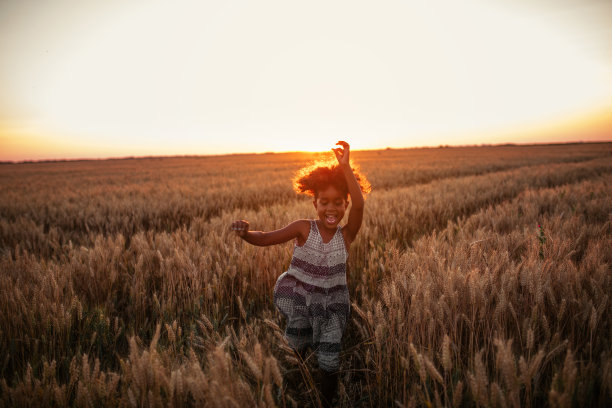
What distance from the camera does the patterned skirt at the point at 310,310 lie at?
177cm

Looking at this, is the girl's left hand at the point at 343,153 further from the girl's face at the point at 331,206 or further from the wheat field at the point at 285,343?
the wheat field at the point at 285,343

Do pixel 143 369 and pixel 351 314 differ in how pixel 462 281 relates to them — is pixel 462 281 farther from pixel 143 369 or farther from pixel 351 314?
pixel 143 369

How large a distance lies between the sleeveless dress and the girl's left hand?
0.44 metres

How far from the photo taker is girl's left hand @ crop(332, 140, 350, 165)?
5.82ft

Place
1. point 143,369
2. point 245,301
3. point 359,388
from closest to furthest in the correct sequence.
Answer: point 143,369
point 359,388
point 245,301

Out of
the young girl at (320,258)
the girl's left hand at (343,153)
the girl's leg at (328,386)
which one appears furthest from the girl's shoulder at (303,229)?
the girl's leg at (328,386)

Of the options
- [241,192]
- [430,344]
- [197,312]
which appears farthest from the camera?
[241,192]

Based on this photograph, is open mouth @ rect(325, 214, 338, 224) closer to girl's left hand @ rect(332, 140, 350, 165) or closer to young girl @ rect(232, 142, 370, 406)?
young girl @ rect(232, 142, 370, 406)

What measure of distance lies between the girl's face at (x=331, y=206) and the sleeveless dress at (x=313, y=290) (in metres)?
0.13

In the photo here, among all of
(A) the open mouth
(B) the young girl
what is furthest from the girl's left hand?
(A) the open mouth

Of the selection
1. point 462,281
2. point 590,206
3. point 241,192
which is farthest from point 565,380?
point 241,192

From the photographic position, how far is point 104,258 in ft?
8.46

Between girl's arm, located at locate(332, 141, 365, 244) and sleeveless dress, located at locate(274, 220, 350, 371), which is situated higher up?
girl's arm, located at locate(332, 141, 365, 244)

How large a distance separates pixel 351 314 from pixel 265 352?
0.71 meters
